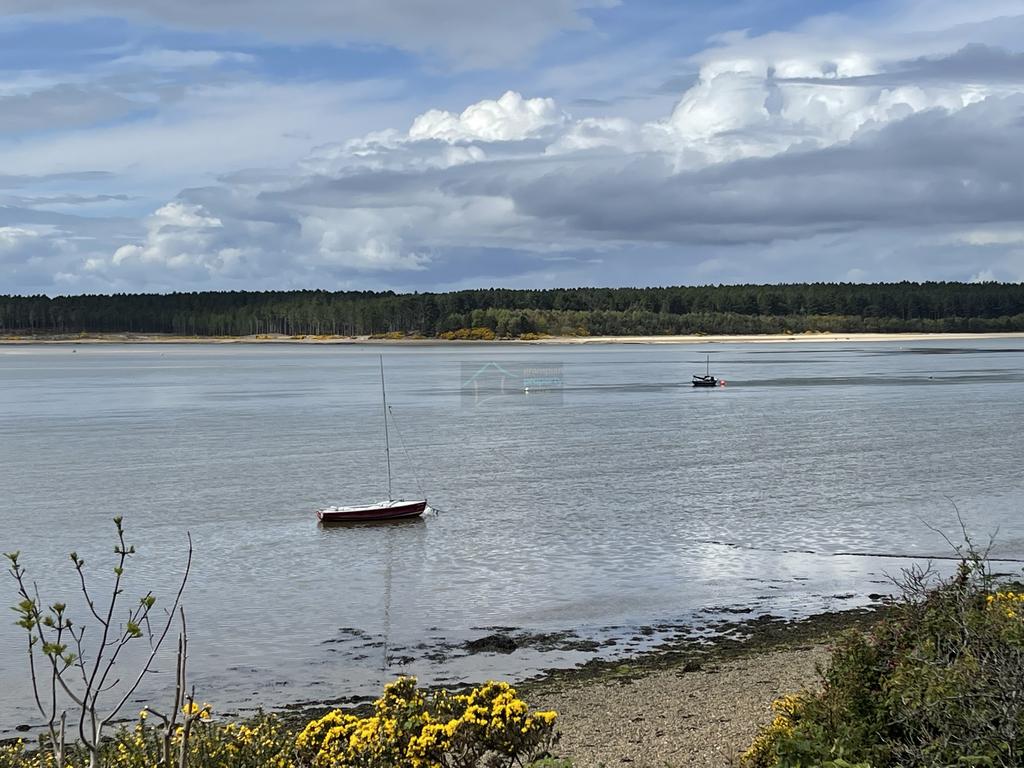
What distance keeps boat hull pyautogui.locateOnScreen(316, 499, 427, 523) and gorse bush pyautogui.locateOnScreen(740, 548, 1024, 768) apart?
23.2m

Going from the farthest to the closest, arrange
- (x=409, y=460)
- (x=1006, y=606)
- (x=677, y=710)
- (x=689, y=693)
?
1. (x=409, y=460)
2. (x=689, y=693)
3. (x=677, y=710)
4. (x=1006, y=606)

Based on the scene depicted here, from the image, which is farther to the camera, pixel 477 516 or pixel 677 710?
pixel 477 516

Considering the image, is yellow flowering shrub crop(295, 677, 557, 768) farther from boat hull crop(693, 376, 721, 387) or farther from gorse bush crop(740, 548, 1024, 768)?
boat hull crop(693, 376, 721, 387)

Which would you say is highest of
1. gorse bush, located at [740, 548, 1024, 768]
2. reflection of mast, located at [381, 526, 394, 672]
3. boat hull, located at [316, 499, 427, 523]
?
gorse bush, located at [740, 548, 1024, 768]

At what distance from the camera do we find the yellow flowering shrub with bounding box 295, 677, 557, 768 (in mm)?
9102

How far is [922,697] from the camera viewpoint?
25.2ft

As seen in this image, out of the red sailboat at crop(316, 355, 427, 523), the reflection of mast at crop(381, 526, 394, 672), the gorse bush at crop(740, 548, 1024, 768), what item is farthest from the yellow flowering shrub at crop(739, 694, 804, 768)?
the red sailboat at crop(316, 355, 427, 523)

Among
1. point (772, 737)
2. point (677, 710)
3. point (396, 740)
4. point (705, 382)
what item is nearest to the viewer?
point (396, 740)

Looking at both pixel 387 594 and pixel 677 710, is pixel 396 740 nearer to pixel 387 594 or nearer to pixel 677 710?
pixel 677 710

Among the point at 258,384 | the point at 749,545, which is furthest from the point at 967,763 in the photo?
the point at 258,384

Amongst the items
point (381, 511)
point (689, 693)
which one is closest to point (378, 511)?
point (381, 511)

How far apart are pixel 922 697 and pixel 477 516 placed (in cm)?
2600

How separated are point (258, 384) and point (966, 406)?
62.5 metres

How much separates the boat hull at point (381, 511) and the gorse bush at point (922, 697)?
23248mm
